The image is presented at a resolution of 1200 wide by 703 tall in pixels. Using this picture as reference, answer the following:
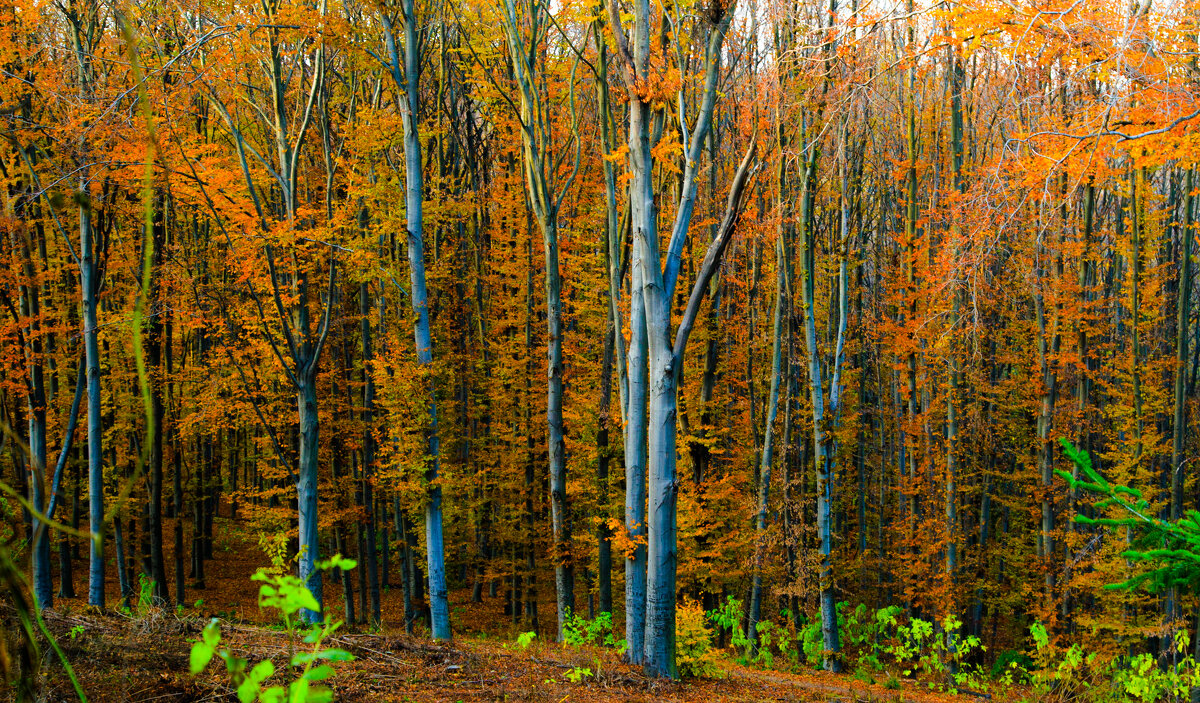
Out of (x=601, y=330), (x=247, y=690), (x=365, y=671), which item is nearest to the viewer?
(x=247, y=690)

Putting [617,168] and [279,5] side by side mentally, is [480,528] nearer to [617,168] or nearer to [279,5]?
[617,168]

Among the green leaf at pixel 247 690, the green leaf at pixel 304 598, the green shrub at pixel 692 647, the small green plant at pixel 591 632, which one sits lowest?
the small green plant at pixel 591 632

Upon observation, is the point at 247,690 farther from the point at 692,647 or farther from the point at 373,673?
the point at 692,647

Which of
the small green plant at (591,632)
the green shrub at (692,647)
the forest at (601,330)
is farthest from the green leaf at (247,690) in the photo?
the small green plant at (591,632)

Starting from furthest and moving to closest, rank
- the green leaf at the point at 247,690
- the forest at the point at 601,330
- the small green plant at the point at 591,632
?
the small green plant at the point at 591,632 < the forest at the point at 601,330 < the green leaf at the point at 247,690

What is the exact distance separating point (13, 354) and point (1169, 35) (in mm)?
15696

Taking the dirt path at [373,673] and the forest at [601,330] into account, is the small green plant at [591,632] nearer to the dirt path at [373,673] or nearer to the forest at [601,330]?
the forest at [601,330]

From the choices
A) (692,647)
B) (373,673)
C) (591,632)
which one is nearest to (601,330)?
(591,632)

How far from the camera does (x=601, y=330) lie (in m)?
18.4

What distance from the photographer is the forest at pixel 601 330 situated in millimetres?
6039

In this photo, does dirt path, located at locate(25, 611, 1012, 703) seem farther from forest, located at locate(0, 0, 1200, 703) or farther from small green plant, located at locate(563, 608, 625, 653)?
small green plant, located at locate(563, 608, 625, 653)

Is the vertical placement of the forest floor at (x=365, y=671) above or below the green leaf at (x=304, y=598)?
below

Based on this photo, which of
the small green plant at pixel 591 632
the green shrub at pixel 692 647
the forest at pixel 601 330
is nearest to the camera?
the forest at pixel 601 330

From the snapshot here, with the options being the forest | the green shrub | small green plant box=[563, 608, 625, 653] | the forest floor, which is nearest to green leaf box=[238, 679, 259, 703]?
the forest
